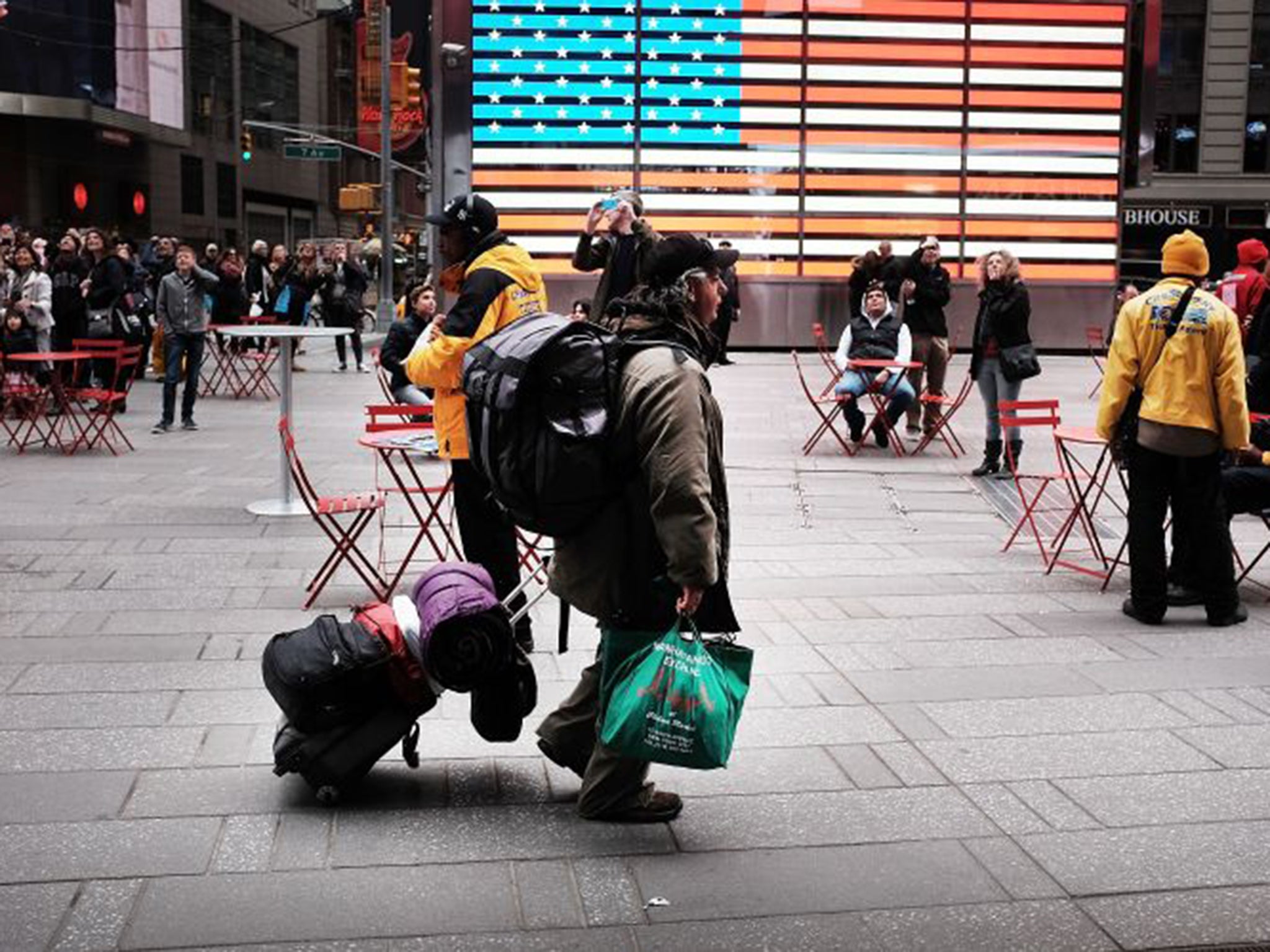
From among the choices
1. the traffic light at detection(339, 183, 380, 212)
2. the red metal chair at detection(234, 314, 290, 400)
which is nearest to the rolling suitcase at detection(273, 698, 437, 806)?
the red metal chair at detection(234, 314, 290, 400)

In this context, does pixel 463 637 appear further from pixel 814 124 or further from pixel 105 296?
pixel 814 124

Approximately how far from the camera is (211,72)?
159ft

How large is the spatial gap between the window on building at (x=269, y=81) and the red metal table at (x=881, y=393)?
43164 mm

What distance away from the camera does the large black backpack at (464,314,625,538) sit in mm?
4211

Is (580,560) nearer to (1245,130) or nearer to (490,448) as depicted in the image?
(490,448)

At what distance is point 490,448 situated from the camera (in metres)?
4.31

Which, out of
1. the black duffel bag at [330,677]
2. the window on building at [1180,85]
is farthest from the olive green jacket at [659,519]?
the window on building at [1180,85]

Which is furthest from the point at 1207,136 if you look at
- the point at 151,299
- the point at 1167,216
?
the point at 151,299

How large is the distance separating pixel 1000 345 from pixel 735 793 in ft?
26.0

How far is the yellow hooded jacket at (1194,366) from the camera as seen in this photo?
277 inches

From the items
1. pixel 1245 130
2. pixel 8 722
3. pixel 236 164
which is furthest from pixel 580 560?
pixel 236 164

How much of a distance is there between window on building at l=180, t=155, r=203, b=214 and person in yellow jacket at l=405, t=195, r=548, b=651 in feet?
140

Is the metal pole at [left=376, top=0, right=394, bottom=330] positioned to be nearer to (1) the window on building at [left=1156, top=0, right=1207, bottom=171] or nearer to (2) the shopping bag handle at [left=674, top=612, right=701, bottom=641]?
(1) the window on building at [left=1156, top=0, right=1207, bottom=171]

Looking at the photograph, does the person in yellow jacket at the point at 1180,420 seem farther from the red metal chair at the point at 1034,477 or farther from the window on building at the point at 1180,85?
the window on building at the point at 1180,85
